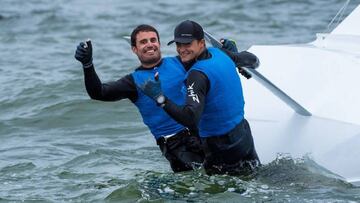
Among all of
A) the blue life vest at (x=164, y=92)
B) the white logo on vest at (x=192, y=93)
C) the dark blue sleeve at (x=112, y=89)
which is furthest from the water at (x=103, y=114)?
the white logo on vest at (x=192, y=93)

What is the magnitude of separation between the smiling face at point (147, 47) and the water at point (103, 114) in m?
0.88

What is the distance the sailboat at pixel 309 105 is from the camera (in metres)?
6.50

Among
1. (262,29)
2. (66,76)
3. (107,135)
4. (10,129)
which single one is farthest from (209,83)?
(262,29)

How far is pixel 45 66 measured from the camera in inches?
533

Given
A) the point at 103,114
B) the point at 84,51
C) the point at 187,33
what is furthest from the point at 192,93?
the point at 103,114

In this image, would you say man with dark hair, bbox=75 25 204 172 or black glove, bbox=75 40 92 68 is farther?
man with dark hair, bbox=75 25 204 172

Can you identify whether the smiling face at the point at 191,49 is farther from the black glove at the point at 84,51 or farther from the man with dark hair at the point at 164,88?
the black glove at the point at 84,51

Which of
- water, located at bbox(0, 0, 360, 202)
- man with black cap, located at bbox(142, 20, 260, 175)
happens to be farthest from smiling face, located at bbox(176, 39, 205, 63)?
water, located at bbox(0, 0, 360, 202)

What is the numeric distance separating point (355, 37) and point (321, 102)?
3.89ft

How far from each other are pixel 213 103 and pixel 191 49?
1.30 ft

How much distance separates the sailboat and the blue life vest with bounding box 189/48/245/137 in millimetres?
387

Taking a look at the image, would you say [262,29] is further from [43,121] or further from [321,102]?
[321,102]

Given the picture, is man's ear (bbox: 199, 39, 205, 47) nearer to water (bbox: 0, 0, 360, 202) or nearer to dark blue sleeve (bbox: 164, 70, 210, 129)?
dark blue sleeve (bbox: 164, 70, 210, 129)

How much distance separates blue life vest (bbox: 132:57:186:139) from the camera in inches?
256
